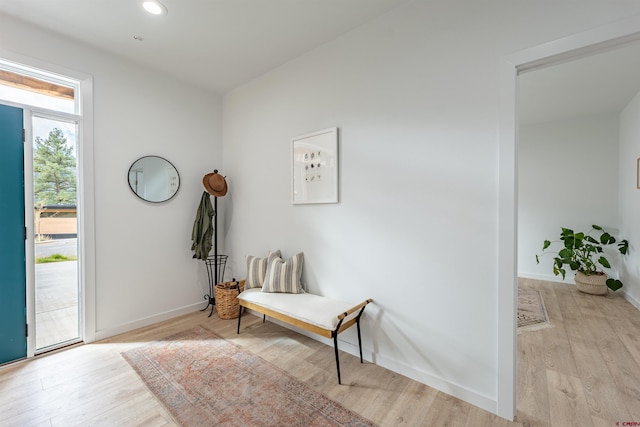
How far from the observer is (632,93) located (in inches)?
133

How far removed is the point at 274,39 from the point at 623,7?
2.32 metres

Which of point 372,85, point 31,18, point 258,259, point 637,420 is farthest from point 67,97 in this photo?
point 637,420

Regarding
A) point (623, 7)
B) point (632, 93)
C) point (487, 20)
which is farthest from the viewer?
point (632, 93)

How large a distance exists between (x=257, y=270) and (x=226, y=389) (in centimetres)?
116

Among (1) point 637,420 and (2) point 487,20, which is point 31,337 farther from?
(1) point 637,420

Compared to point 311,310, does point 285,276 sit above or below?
above

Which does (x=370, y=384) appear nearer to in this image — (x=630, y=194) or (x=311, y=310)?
(x=311, y=310)

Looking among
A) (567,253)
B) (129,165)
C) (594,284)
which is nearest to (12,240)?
(129,165)

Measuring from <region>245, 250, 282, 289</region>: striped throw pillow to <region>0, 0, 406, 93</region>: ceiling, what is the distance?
6.86ft

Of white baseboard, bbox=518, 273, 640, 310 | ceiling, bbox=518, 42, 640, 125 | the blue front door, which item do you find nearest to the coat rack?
the blue front door

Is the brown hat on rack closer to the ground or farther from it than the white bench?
farther from it

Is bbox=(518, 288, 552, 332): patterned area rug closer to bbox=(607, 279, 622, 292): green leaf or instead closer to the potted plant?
the potted plant

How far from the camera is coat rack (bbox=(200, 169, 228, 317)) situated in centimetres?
317

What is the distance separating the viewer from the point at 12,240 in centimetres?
216
